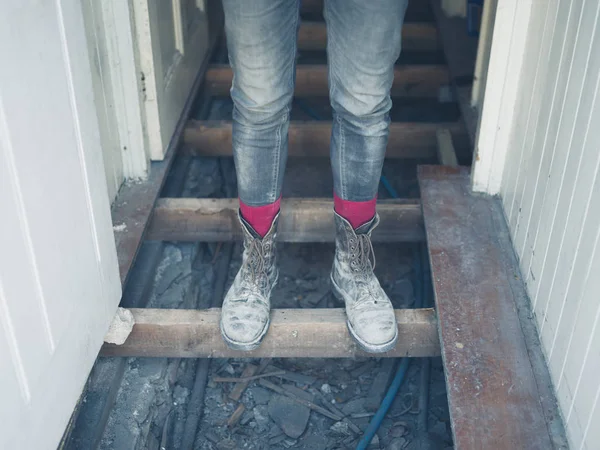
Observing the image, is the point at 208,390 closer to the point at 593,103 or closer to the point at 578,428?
the point at 578,428

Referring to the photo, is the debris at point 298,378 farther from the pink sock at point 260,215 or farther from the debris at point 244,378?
the pink sock at point 260,215

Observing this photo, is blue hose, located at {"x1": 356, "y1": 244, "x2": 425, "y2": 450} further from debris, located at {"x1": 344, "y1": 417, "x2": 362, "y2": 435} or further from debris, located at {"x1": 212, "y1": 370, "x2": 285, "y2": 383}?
debris, located at {"x1": 212, "y1": 370, "x2": 285, "y2": 383}

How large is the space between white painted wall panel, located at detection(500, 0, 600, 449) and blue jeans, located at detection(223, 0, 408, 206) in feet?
1.21

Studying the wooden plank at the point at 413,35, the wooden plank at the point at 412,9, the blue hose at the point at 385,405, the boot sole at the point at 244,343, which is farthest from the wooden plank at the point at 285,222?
the wooden plank at the point at 412,9

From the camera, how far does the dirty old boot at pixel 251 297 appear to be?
5.14ft

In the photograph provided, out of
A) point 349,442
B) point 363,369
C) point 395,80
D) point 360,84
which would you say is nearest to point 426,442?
point 349,442

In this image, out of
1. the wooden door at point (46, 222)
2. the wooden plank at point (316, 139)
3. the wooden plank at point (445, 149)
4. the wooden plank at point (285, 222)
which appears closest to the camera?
the wooden door at point (46, 222)

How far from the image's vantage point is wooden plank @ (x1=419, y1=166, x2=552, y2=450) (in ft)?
4.40

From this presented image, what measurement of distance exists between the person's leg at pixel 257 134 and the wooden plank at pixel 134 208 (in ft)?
1.13

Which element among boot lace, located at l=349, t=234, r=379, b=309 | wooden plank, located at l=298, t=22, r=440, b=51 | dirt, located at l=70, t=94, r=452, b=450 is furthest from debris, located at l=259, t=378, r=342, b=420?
wooden plank, located at l=298, t=22, r=440, b=51

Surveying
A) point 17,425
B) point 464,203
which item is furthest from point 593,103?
point 17,425

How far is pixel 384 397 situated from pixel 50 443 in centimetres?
84

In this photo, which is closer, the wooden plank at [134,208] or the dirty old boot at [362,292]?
the dirty old boot at [362,292]

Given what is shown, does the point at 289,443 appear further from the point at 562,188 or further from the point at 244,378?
the point at 562,188
